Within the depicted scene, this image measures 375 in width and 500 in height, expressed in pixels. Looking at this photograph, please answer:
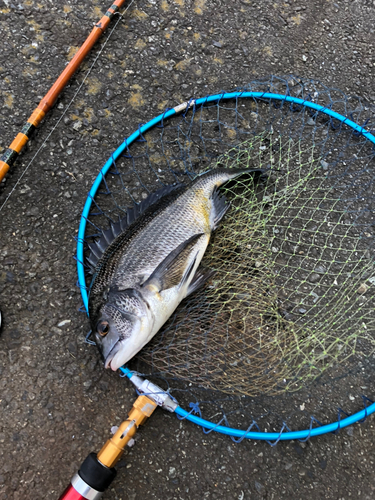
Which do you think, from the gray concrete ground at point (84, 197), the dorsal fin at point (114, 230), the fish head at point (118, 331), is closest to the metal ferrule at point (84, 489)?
the gray concrete ground at point (84, 197)

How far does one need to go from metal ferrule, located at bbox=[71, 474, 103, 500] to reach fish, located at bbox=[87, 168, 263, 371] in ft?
2.17

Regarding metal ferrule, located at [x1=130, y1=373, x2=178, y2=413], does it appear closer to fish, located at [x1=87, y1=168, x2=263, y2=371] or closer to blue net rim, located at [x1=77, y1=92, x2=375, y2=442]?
blue net rim, located at [x1=77, y1=92, x2=375, y2=442]

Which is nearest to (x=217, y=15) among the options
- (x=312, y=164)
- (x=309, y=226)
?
(x=312, y=164)

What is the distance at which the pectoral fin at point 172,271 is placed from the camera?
254cm

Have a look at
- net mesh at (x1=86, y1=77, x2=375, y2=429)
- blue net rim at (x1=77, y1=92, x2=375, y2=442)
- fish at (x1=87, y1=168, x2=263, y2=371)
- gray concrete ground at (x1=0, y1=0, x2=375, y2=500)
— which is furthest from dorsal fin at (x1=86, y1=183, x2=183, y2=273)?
gray concrete ground at (x1=0, y1=0, x2=375, y2=500)

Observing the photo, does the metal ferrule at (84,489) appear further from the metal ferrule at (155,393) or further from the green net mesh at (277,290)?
the green net mesh at (277,290)

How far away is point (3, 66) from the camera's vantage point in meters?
3.47

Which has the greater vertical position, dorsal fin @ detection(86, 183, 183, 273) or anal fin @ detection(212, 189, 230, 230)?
dorsal fin @ detection(86, 183, 183, 273)

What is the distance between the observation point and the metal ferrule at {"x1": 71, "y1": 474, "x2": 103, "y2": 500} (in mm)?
2069

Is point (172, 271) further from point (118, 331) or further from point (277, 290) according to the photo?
point (277, 290)

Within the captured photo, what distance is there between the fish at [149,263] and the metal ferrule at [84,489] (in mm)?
661

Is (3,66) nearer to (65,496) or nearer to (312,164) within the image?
(312,164)

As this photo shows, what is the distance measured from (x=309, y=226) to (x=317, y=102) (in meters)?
1.37

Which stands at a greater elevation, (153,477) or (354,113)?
(354,113)
